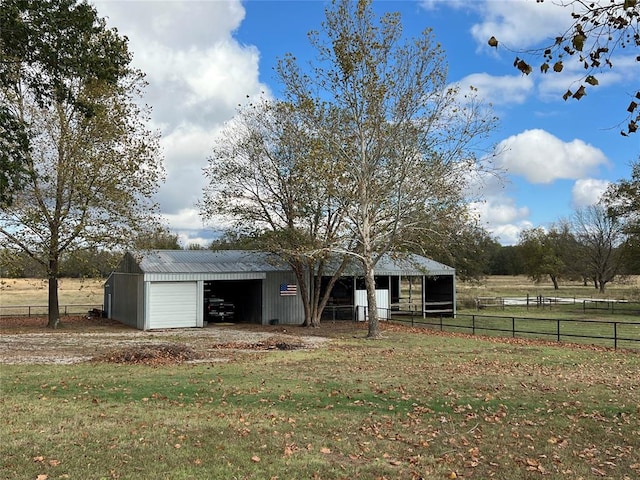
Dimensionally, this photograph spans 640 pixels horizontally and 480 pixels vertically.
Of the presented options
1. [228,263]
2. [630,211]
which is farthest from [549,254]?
[228,263]

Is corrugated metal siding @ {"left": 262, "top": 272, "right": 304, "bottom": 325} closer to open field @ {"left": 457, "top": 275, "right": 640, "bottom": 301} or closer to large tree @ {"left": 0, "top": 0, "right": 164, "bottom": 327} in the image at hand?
large tree @ {"left": 0, "top": 0, "right": 164, "bottom": 327}

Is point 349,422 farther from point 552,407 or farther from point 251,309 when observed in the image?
point 251,309

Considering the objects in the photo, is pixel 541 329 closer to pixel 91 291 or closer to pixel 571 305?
pixel 571 305

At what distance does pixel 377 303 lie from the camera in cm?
3080

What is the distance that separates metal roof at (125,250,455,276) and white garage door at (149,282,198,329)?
758mm

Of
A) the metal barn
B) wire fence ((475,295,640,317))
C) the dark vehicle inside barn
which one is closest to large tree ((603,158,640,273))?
wire fence ((475,295,640,317))

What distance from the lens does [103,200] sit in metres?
23.5

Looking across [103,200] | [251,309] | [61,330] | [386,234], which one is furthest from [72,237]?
[386,234]

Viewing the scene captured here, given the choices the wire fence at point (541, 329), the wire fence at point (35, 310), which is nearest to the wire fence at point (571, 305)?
the wire fence at point (541, 329)

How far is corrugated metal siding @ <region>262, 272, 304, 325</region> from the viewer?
90.5ft

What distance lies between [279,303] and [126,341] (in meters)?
10.3

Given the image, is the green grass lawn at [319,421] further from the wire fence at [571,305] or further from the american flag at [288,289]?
the wire fence at [571,305]

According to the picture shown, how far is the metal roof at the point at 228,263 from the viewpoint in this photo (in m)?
25.5

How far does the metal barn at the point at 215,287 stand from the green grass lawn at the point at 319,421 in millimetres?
12509
